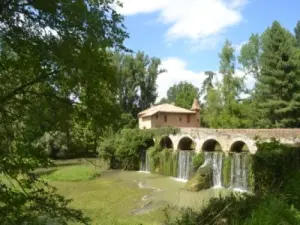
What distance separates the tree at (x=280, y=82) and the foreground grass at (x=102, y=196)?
50.1ft

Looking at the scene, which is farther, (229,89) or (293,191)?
(229,89)

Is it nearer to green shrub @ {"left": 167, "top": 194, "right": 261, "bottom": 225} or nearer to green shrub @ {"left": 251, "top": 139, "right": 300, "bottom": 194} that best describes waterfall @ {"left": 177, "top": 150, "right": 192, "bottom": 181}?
green shrub @ {"left": 251, "top": 139, "right": 300, "bottom": 194}

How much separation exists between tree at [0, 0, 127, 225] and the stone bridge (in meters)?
13.8

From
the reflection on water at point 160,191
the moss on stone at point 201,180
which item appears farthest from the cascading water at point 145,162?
the moss on stone at point 201,180

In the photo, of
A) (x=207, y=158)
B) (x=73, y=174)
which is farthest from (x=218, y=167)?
(x=73, y=174)


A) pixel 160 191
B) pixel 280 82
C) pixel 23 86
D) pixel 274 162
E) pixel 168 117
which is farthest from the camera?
pixel 168 117

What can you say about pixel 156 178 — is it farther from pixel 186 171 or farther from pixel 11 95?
pixel 11 95

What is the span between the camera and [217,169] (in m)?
19.6

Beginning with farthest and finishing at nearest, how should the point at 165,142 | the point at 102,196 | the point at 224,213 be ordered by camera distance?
1. the point at 165,142
2. the point at 102,196
3. the point at 224,213

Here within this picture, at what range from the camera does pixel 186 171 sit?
73.9 ft

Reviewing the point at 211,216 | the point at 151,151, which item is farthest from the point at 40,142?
the point at 151,151

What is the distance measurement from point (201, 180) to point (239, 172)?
217 cm

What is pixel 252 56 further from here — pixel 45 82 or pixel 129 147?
pixel 45 82

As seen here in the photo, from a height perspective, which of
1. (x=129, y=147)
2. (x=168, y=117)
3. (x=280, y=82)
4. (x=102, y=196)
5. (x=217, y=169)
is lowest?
(x=102, y=196)
